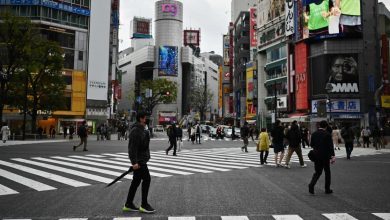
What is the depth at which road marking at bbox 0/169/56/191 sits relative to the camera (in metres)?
8.24

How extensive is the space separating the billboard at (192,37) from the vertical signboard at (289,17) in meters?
102

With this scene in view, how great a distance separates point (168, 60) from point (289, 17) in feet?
233

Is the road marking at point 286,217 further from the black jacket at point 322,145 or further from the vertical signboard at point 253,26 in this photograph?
the vertical signboard at point 253,26

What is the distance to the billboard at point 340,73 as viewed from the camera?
146 ft

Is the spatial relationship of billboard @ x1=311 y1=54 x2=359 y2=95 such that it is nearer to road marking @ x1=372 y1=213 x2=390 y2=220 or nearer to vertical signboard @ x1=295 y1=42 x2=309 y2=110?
vertical signboard @ x1=295 y1=42 x2=309 y2=110

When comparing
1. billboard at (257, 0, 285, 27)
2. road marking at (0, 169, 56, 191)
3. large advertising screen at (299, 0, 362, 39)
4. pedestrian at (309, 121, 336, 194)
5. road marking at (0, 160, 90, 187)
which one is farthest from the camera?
billboard at (257, 0, 285, 27)

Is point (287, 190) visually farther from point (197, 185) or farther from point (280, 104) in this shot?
point (280, 104)

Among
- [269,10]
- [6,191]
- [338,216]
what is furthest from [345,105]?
[6,191]

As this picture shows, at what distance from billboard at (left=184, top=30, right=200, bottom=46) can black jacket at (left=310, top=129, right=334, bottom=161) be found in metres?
147

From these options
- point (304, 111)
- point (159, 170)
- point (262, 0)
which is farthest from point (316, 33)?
point (159, 170)

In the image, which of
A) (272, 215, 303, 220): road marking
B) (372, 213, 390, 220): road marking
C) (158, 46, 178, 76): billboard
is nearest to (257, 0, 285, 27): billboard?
(372, 213, 390, 220): road marking

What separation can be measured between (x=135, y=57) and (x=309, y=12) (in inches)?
3552

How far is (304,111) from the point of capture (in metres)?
48.2

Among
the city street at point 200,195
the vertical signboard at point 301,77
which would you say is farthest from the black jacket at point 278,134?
the vertical signboard at point 301,77
